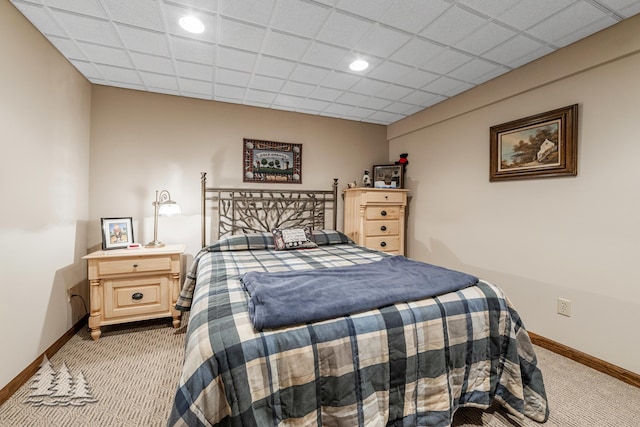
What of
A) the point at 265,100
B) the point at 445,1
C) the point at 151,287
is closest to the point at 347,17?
the point at 445,1

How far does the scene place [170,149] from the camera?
3.05 meters

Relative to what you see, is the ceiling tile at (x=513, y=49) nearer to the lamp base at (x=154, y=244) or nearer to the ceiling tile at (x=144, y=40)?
the ceiling tile at (x=144, y=40)

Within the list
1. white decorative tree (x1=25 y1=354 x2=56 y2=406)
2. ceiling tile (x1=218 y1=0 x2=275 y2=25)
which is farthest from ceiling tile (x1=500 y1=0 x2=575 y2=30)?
white decorative tree (x1=25 y1=354 x2=56 y2=406)

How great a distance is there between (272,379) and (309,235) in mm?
2103

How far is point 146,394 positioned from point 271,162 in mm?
2526

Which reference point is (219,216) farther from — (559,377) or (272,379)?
(559,377)

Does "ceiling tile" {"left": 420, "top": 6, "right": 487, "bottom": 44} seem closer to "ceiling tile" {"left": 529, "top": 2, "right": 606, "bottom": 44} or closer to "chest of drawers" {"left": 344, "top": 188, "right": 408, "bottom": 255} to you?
"ceiling tile" {"left": 529, "top": 2, "right": 606, "bottom": 44}

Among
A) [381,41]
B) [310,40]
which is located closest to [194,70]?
[310,40]

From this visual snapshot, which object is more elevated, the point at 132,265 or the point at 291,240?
the point at 291,240

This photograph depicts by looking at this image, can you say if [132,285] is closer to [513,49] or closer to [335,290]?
[335,290]

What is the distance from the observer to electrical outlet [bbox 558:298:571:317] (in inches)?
85.4

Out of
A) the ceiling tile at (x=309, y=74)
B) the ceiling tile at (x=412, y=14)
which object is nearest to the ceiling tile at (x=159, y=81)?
the ceiling tile at (x=309, y=74)

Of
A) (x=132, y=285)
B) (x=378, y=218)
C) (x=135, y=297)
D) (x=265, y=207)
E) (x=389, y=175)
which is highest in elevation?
(x=389, y=175)

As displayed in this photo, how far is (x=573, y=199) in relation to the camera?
2.15 meters
